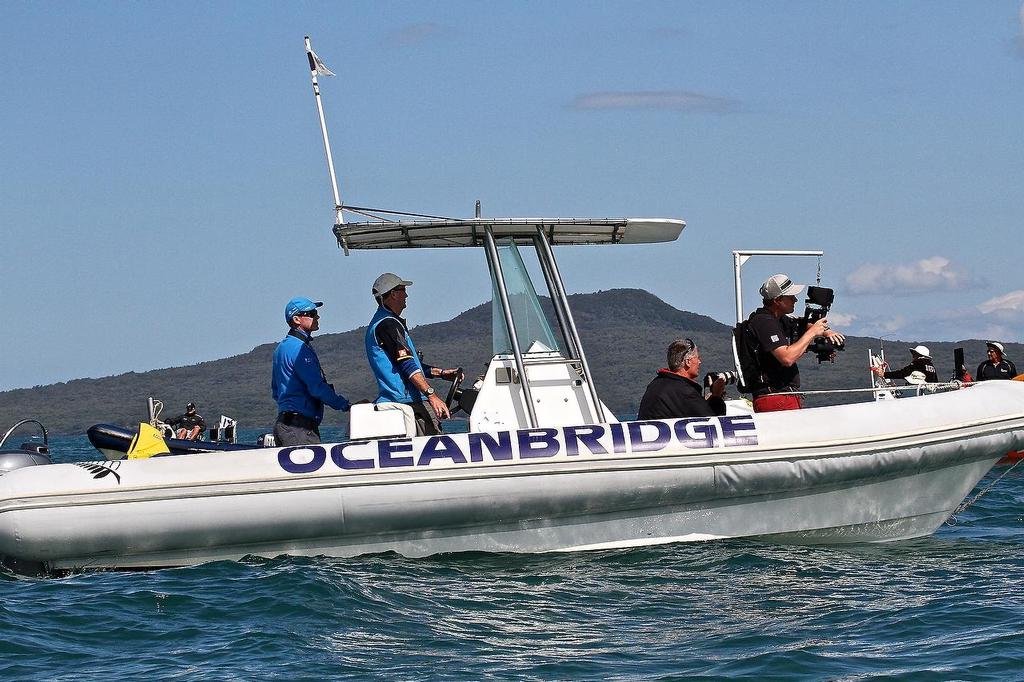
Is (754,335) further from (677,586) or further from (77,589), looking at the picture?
(77,589)

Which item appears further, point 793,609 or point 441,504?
point 441,504

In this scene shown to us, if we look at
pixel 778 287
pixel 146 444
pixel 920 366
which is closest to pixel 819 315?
pixel 778 287

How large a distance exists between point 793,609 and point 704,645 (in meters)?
0.85

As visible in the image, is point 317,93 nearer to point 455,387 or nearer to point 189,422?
point 455,387

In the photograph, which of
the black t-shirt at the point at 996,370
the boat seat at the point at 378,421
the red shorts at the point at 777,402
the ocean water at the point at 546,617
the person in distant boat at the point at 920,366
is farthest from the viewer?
the black t-shirt at the point at 996,370

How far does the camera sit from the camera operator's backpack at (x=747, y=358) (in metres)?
8.56

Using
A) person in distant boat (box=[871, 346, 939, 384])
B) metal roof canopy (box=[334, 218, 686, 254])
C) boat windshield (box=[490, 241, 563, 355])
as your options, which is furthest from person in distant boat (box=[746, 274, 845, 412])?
person in distant boat (box=[871, 346, 939, 384])

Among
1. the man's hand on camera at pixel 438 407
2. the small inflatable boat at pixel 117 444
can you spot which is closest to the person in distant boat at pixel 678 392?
the man's hand on camera at pixel 438 407

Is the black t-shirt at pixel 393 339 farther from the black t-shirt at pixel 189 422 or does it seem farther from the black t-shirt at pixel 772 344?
the black t-shirt at pixel 189 422

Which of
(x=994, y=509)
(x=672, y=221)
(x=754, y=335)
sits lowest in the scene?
(x=994, y=509)

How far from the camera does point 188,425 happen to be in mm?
16500

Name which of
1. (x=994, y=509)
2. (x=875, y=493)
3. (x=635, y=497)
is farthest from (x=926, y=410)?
(x=994, y=509)

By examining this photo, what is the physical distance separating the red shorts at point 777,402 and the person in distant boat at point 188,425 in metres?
9.25

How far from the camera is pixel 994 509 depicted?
451 inches
